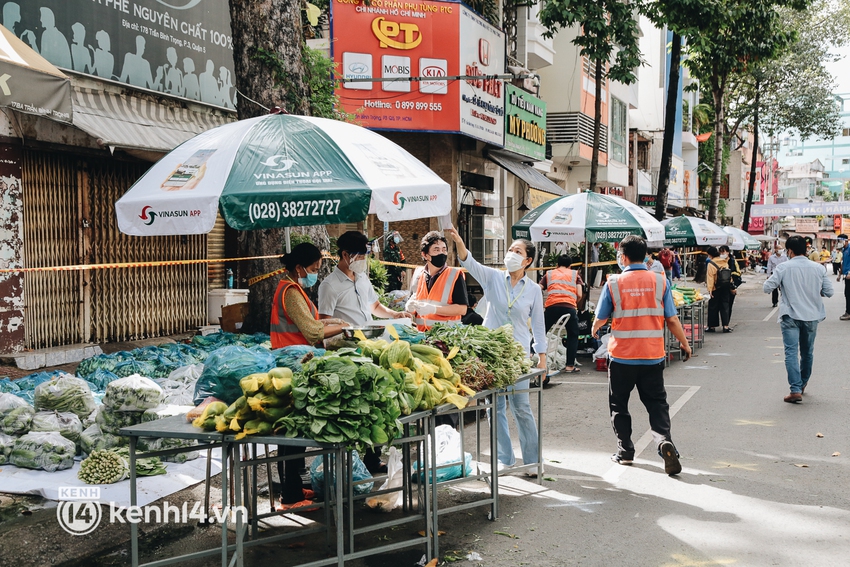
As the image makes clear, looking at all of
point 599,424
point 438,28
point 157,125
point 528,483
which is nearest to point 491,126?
point 438,28

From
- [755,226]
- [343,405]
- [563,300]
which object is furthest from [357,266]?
[755,226]

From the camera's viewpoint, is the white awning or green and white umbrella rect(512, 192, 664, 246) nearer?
the white awning

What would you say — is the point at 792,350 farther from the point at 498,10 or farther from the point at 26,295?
the point at 498,10

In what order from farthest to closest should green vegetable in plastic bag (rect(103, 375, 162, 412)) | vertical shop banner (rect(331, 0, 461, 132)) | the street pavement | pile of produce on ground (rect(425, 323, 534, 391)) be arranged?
vertical shop banner (rect(331, 0, 461, 132)) < green vegetable in plastic bag (rect(103, 375, 162, 412)) < pile of produce on ground (rect(425, 323, 534, 391)) < the street pavement

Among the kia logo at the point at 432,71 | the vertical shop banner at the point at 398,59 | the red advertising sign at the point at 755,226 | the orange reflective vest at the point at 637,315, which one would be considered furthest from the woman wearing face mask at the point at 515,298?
Result: the red advertising sign at the point at 755,226

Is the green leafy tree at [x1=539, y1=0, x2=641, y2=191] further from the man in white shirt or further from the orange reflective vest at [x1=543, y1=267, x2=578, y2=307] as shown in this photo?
the man in white shirt

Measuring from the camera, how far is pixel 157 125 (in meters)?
10.6

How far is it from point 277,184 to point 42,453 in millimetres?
3007

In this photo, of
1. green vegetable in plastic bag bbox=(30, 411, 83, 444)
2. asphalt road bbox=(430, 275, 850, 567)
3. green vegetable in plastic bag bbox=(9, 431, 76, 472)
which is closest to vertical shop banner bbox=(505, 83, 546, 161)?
asphalt road bbox=(430, 275, 850, 567)

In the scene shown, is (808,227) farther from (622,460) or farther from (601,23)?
(622,460)

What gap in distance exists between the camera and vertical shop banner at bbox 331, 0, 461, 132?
1781 centimetres

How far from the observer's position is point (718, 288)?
18547mm

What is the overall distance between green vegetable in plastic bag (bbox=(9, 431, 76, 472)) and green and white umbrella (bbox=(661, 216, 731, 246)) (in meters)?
15.4

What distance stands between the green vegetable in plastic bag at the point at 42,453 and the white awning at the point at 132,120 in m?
4.08
